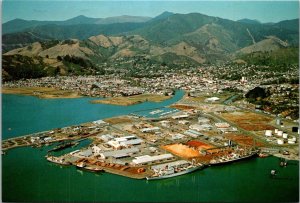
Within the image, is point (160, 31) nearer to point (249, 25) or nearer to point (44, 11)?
point (249, 25)

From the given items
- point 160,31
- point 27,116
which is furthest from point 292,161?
point 160,31

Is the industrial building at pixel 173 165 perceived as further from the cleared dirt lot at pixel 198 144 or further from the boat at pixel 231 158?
the cleared dirt lot at pixel 198 144

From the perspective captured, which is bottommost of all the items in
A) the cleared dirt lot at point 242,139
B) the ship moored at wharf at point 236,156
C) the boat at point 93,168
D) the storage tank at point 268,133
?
the boat at point 93,168

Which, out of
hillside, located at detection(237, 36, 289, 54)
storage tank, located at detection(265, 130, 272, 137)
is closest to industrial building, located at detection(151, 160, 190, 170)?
storage tank, located at detection(265, 130, 272, 137)

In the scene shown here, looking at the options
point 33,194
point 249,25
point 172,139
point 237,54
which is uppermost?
point 249,25

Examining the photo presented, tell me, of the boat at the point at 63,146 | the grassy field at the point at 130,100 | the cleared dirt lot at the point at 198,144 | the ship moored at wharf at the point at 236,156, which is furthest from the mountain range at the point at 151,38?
the cleared dirt lot at the point at 198,144

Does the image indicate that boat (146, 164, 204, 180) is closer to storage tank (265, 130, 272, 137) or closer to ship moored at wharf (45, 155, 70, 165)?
ship moored at wharf (45, 155, 70, 165)

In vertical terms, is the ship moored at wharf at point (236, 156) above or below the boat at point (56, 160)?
above

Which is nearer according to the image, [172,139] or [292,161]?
[292,161]
